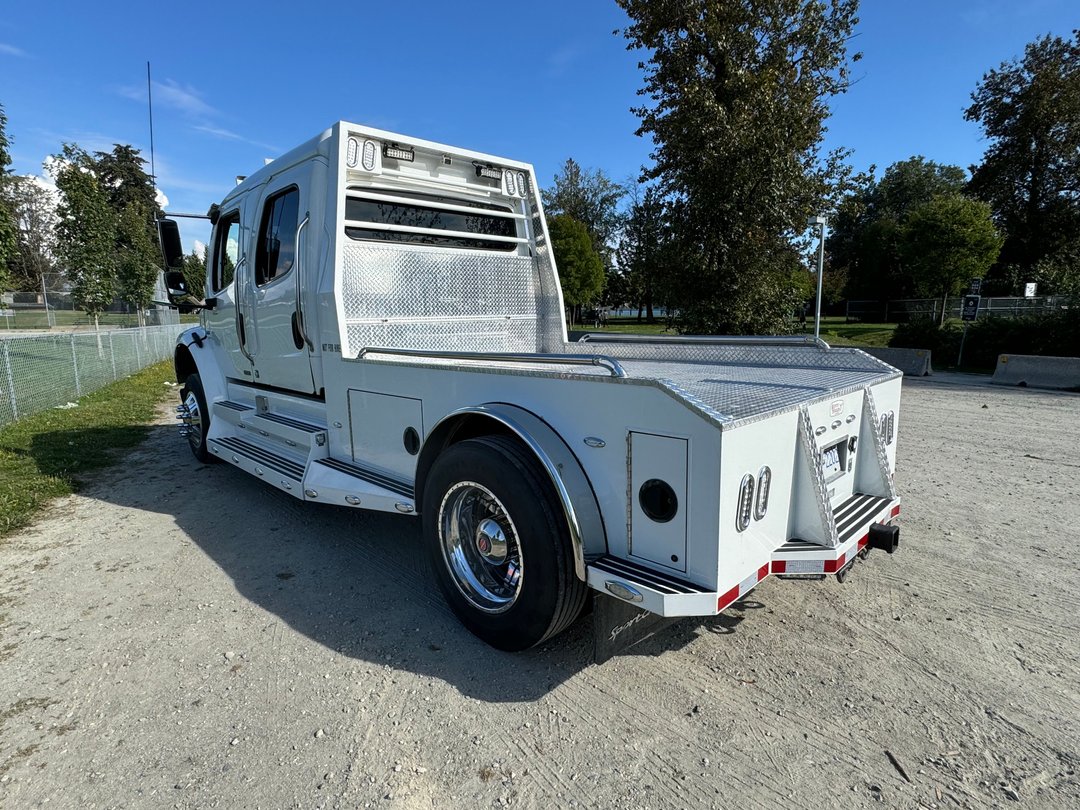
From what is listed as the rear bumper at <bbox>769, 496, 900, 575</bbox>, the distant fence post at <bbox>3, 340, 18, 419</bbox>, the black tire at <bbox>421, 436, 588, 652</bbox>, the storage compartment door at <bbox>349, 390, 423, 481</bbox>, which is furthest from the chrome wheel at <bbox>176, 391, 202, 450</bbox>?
the rear bumper at <bbox>769, 496, 900, 575</bbox>

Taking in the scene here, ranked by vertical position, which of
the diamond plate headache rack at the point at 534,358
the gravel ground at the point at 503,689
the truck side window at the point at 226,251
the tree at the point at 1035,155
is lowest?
the gravel ground at the point at 503,689

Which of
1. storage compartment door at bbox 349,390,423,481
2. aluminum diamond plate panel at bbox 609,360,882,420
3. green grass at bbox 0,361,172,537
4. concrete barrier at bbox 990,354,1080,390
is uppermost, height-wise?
aluminum diamond plate panel at bbox 609,360,882,420

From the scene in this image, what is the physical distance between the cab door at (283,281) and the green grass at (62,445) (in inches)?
95.7

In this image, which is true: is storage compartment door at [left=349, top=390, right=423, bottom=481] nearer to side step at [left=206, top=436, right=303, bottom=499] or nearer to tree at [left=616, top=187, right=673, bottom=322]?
side step at [left=206, top=436, right=303, bottom=499]

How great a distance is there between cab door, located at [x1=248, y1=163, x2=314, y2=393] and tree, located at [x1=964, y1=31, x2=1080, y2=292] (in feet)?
98.9

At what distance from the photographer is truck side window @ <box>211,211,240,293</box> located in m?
5.46

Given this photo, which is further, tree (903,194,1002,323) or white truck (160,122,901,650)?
tree (903,194,1002,323)

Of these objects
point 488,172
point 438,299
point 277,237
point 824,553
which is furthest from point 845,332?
point 824,553

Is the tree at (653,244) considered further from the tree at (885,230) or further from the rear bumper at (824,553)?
the tree at (885,230)

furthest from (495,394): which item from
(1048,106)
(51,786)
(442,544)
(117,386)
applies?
(1048,106)

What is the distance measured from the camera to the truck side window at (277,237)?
4.56 meters

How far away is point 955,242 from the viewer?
25.7m

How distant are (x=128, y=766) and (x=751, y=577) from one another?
2.48 m

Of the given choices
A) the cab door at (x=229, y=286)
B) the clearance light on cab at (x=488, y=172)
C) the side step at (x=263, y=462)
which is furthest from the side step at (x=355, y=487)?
the clearance light on cab at (x=488, y=172)
